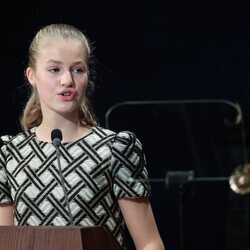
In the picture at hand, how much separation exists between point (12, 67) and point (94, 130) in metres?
1.34

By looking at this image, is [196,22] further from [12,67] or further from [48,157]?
[48,157]

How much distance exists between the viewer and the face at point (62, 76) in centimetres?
170

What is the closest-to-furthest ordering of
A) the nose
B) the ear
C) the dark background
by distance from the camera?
the nose
the ear
the dark background

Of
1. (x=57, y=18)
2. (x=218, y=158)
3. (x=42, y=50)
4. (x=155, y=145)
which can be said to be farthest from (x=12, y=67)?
(x=42, y=50)

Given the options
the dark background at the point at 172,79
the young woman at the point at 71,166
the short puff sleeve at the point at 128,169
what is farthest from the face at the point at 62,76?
the dark background at the point at 172,79

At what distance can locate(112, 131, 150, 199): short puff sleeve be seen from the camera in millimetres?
1700

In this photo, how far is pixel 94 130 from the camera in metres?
1.78

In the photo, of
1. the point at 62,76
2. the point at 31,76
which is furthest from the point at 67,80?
the point at 31,76

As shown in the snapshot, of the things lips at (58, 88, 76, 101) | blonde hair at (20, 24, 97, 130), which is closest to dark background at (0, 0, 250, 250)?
blonde hair at (20, 24, 97, 130)

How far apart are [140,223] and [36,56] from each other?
393 millimetres

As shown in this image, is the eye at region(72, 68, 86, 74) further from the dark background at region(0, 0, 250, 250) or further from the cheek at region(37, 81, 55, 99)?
the dark background at region(0, 0, 250, 250)

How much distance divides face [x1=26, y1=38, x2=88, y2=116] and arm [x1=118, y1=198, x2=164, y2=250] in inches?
8.5

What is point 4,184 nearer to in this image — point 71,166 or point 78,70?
point 71,166

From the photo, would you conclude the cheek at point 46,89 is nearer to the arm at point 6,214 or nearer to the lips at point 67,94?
the lips at point 67,94
